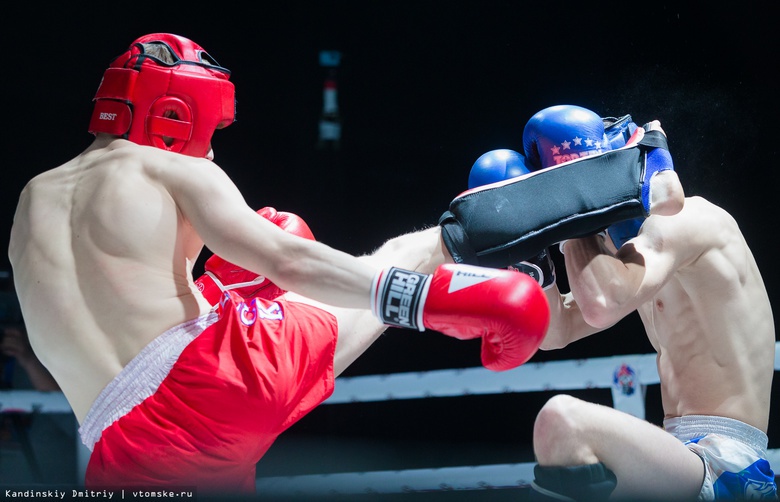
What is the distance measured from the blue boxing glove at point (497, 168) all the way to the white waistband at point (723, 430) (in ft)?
2.46

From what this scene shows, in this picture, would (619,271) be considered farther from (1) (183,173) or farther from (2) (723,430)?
(1) (183,173)

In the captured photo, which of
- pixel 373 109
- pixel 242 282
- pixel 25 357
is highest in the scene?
pixel 373 109

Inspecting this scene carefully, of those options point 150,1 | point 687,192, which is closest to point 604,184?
point 687,192

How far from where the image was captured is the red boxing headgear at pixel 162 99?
72.2 inches

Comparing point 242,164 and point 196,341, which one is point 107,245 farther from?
point 242,164

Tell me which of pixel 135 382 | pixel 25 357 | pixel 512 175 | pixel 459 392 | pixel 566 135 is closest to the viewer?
pixel 135 382

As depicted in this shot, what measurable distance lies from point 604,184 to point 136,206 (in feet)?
3.42

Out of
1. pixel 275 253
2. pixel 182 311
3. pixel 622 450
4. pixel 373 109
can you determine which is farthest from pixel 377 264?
pixel 373 109

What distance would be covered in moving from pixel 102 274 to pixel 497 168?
3.36 feet

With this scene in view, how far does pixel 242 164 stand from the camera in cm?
388

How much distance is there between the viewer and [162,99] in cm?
184

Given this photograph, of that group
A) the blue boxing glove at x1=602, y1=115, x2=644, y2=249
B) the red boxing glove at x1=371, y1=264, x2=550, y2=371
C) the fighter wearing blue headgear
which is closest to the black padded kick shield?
the fighter wearing blue headgear

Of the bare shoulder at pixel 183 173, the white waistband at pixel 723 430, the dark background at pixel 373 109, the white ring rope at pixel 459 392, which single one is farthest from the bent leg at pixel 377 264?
the dark background at pixel 373 109

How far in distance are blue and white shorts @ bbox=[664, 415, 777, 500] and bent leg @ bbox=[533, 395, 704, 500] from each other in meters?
0.08
